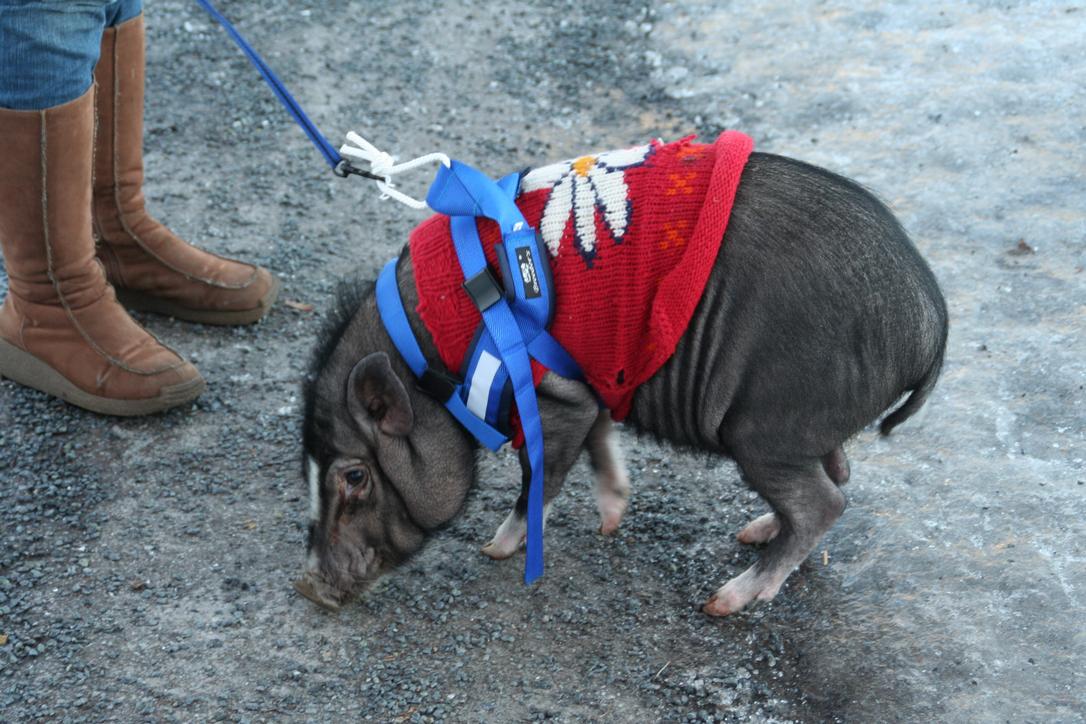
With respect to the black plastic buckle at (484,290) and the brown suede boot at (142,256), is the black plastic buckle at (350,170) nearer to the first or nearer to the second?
the black plastic buckle at (484,290)

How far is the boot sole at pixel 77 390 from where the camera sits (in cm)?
469

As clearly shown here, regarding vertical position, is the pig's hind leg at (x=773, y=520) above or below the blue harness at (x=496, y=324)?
below

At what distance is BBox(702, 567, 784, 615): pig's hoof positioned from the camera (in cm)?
383

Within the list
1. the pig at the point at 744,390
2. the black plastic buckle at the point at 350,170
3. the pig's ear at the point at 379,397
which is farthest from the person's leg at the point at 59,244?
the pig's ear at the point at 379,397

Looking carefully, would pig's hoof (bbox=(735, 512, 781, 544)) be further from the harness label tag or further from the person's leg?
the person's leg

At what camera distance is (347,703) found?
3584mm

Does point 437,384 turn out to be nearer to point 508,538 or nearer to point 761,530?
point 508,538

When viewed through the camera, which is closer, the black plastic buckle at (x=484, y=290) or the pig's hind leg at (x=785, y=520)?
the black plastic buckle at (x=484, y=290)

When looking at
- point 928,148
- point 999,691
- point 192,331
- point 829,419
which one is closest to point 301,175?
point 192,331

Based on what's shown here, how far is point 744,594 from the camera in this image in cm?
383

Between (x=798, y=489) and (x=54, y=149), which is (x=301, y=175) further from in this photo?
(x=798, y=489)

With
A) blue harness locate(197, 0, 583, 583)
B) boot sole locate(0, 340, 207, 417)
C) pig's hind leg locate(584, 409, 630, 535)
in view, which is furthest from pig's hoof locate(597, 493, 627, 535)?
boot sole locate(0, 340, 207, 417)

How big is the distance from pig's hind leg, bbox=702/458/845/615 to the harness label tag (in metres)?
0.93

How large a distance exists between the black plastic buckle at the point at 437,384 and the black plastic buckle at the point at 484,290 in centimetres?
28
